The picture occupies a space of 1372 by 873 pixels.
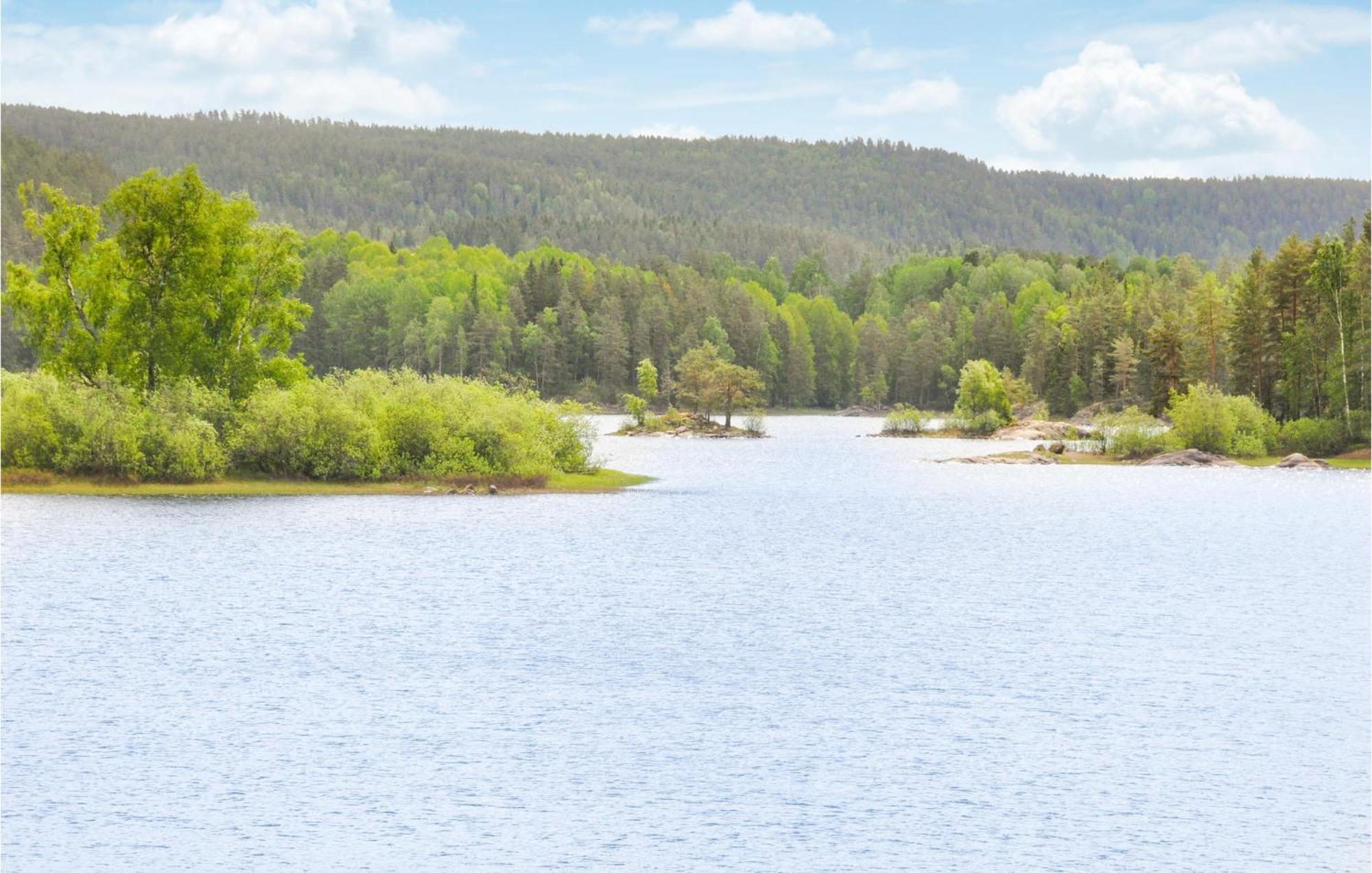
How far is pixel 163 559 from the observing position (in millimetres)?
53375

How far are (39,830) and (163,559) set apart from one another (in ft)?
101

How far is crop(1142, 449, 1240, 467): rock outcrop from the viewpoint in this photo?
10612 centimetres

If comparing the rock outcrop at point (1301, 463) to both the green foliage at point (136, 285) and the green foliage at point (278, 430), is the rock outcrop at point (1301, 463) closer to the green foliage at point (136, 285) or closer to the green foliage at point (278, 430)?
the green foliage at point (278, 430)

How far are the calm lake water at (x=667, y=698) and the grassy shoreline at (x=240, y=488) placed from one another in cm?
469

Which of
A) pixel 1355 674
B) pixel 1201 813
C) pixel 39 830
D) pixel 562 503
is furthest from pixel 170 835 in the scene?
pixel 562 503

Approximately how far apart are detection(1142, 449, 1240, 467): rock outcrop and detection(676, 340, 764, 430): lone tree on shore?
52.8m

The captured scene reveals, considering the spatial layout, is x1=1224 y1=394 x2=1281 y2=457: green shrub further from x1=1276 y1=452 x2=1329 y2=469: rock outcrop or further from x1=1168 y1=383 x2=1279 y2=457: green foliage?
A: x1=1276 y1=452 x2=1329 y2=469: rock outcrop

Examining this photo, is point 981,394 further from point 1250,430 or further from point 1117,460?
point 1250,430

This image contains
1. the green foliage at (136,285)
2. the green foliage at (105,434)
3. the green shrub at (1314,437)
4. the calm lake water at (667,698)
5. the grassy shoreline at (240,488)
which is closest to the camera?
the calm lake water at (667,698)

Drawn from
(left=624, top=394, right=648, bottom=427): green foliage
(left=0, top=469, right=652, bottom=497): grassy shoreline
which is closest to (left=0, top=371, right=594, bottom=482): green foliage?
(left=0, top=469, right=652, bottom=497): grassy shoreline

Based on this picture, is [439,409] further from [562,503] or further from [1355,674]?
[1355,674]

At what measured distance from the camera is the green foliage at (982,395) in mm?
152750

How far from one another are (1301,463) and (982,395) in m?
53.4

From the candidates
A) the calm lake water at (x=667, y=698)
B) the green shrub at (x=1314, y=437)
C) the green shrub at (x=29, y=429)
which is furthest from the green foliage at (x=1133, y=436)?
Answer: the green shrub at (x=29, y=429)
